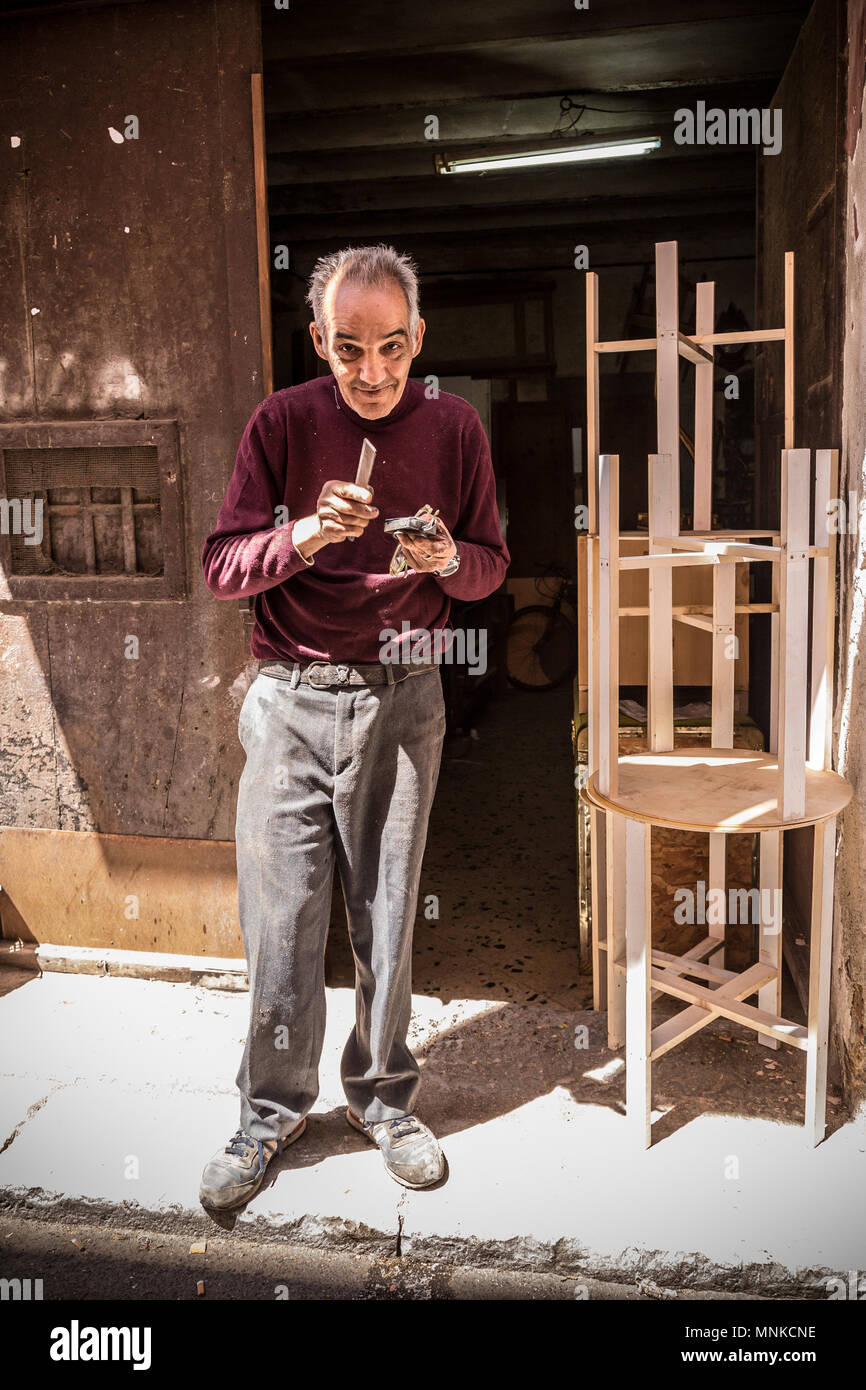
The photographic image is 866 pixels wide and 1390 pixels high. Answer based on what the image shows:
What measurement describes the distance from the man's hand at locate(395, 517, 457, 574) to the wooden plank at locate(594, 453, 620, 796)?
446 millimetres

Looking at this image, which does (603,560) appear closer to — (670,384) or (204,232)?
(670,384)

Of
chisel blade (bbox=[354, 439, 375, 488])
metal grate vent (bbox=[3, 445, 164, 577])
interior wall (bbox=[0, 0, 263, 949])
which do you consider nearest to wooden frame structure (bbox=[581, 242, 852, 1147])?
chisel blade (bbox=[354, 439, 375, 488])

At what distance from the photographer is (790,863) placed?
4.35 meters

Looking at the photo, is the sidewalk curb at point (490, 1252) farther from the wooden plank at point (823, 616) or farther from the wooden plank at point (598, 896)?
the wooden plank at point (823, 616)

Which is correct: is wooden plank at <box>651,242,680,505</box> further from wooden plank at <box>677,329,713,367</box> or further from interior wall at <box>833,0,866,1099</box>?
interior wall at <box>833,0,866,1099</box>

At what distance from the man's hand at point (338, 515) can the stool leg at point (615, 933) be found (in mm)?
1465

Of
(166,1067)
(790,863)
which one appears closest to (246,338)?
(166,1067)

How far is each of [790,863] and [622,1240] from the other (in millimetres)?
2140

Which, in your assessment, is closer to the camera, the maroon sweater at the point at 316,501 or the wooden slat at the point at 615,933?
the maroon sweater at the point at 316,501

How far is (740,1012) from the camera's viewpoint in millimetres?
3018

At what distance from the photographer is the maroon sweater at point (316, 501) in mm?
2627

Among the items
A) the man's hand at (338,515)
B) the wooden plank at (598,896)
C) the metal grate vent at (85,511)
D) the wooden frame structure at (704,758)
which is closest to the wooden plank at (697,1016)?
the wooden frame structure at (704,758)

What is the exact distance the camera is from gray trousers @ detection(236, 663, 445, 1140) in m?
2.69
